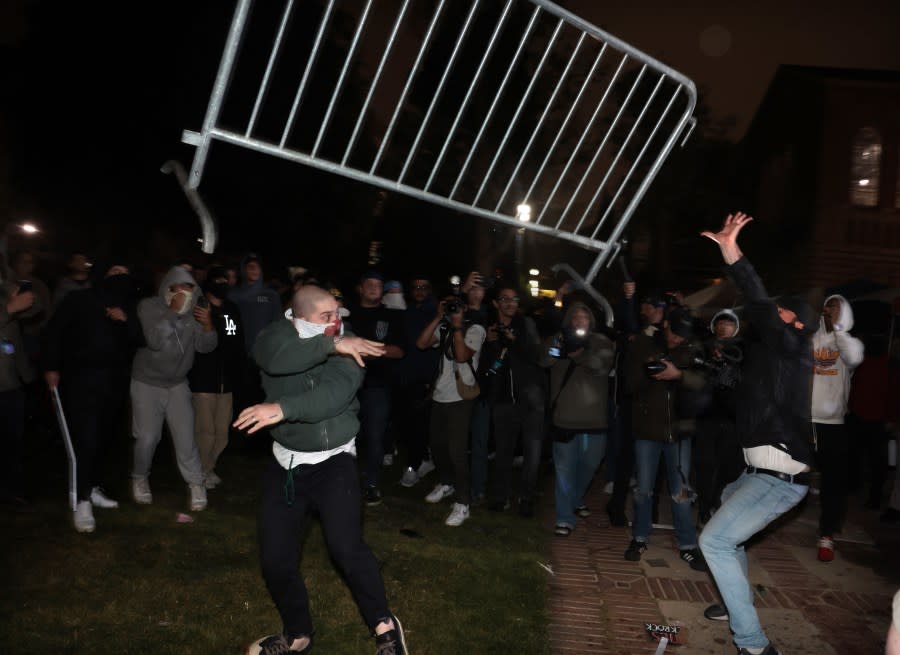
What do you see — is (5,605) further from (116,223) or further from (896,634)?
(116,223)

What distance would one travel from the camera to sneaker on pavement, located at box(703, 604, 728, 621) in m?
4.86

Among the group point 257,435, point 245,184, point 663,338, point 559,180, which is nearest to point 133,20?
point 245,184

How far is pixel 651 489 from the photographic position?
A: 20.1 feet

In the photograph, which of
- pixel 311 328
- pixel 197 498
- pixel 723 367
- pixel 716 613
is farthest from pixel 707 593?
pixel 197 498

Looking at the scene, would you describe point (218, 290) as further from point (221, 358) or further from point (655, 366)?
point (655, 366)

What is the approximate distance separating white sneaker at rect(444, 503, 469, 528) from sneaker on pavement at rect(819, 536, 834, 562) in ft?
9.94

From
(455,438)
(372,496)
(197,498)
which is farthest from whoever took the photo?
(372,496)

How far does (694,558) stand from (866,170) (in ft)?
51.7

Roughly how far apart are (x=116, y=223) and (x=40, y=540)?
41.8ft

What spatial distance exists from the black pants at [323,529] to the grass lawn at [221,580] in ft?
1.94

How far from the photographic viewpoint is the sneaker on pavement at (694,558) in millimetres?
5840

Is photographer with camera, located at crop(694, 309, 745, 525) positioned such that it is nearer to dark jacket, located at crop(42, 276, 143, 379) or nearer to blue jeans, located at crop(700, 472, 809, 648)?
blue jeans, located at crop(700, 472, 809, 648)

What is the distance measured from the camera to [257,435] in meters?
9.05

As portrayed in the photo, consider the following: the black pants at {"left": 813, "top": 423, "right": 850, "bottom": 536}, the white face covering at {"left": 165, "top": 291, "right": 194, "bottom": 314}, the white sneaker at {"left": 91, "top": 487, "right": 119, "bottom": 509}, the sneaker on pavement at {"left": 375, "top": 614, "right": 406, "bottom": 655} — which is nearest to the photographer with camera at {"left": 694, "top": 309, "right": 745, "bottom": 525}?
the black pants at {"left": 813, "top": 423, "right": 850, "bottom": 536}
